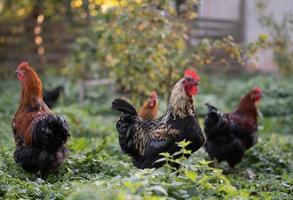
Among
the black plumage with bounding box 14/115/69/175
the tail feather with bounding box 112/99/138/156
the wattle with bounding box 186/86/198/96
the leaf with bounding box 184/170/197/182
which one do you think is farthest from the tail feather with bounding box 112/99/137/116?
the leaf with bounding box 184/170/197/182

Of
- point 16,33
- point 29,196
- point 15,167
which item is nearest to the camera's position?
point 29,196

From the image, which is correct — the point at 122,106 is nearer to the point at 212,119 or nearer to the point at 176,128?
the point at 176,128

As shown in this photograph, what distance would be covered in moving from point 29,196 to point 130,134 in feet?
6.43

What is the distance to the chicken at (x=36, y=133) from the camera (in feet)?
21.6

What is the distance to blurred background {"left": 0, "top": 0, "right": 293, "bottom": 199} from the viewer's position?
30.6 ft

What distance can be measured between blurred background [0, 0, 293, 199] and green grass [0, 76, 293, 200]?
0.04 meters

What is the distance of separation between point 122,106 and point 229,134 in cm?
235

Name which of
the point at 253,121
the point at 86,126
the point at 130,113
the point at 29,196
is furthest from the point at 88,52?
the point at 29,196

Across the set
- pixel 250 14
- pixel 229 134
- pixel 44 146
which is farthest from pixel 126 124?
pixel 250 14

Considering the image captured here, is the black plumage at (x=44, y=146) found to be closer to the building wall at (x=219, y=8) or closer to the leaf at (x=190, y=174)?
the leaf at (x=190, y=174)

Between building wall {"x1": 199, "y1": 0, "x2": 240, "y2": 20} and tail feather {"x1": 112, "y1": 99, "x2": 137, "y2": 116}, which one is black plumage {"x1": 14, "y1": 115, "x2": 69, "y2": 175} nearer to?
tail feather {"x1": 112, "y1": 99, "x2": 137, "y2": 116}

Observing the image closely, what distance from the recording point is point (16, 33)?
67.5 ft

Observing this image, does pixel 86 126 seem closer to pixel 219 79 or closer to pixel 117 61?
pixel 117 61

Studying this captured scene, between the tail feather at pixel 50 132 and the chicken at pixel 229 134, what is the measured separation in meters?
2.51
